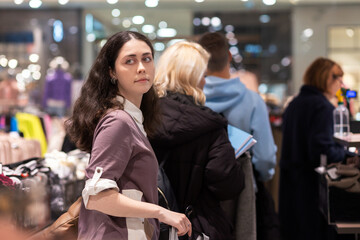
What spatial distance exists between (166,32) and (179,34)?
22 cm

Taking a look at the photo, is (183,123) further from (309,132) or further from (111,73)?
(309,132)

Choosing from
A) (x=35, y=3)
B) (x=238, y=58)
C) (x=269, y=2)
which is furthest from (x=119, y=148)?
(x=35, y=3)

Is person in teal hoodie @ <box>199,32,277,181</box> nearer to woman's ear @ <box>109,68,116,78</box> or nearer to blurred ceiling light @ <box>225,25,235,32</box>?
woman's ear @ <box>109,68,116,78</box>

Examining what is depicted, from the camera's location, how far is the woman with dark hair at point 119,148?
64.1 inches

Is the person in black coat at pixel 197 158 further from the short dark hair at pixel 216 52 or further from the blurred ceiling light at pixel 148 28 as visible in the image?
the blurred ceiling light at pixel 148 28

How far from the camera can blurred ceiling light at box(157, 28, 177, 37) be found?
27.6 ft

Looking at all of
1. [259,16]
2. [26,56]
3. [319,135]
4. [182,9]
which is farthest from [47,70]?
[319,135]

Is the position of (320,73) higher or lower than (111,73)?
lower

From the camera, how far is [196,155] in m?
2.44

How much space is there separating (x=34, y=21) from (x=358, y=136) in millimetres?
7490

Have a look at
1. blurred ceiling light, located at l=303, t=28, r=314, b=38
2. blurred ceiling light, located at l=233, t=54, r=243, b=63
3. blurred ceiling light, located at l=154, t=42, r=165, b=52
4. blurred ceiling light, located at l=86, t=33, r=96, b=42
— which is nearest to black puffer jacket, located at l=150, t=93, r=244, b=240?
blurred ceiling light, located at l=154, t=42, r=165, b=52

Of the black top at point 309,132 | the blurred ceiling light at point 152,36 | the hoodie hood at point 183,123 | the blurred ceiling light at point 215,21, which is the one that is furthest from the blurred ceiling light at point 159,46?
the hoodie hood at point 183,123

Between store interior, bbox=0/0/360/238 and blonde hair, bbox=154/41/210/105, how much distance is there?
A: 4.75m

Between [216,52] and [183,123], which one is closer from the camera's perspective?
[183,123]
